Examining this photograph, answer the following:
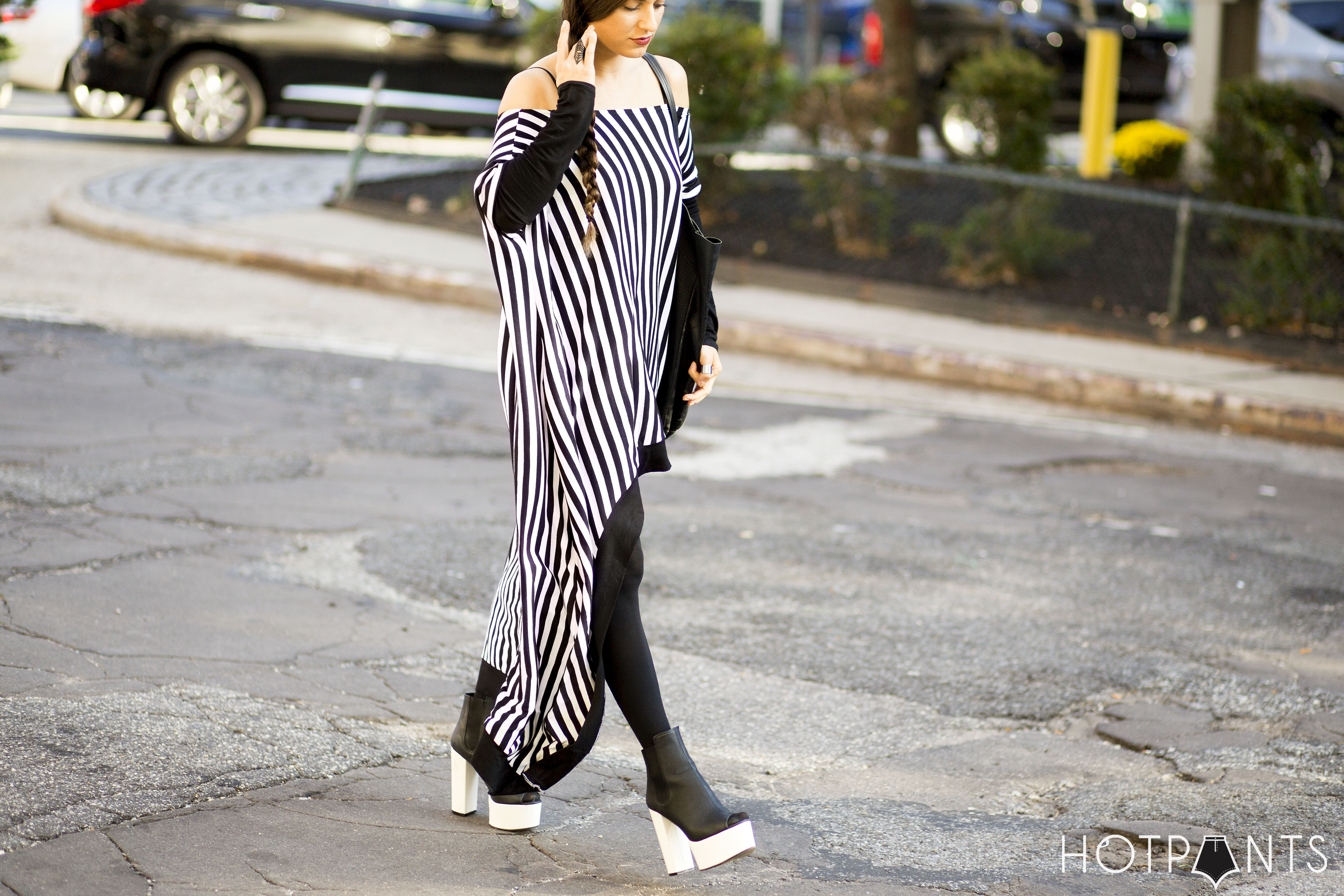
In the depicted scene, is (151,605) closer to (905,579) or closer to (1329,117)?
(905,579)

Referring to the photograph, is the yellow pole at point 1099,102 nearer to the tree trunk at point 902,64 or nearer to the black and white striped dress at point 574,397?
the tree trunk at point 902,64

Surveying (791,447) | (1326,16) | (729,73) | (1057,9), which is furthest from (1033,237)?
(1057,9)

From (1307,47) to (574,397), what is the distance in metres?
12.0

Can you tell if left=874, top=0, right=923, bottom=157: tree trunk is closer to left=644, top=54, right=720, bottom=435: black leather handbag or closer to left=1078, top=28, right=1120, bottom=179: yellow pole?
left=1078, top=28, right=1120, bottom=179: yellow pole

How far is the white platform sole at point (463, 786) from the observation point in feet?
11.1

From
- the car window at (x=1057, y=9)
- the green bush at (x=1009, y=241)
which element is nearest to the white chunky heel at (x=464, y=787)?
the green bush at (x=1009, y=241)

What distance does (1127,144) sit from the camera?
50.2 ft

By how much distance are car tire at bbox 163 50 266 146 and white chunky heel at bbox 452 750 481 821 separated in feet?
42.0

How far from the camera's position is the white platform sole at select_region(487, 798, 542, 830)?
333 centimetres

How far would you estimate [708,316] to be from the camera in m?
3.38

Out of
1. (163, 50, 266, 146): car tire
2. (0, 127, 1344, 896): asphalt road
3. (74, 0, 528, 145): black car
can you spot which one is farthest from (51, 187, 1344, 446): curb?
(163, 50, 266, 146): car tire

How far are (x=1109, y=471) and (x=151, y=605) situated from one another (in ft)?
15.1

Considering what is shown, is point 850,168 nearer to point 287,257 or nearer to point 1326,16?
point 287,257

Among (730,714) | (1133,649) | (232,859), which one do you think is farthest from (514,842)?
(1133,649)
